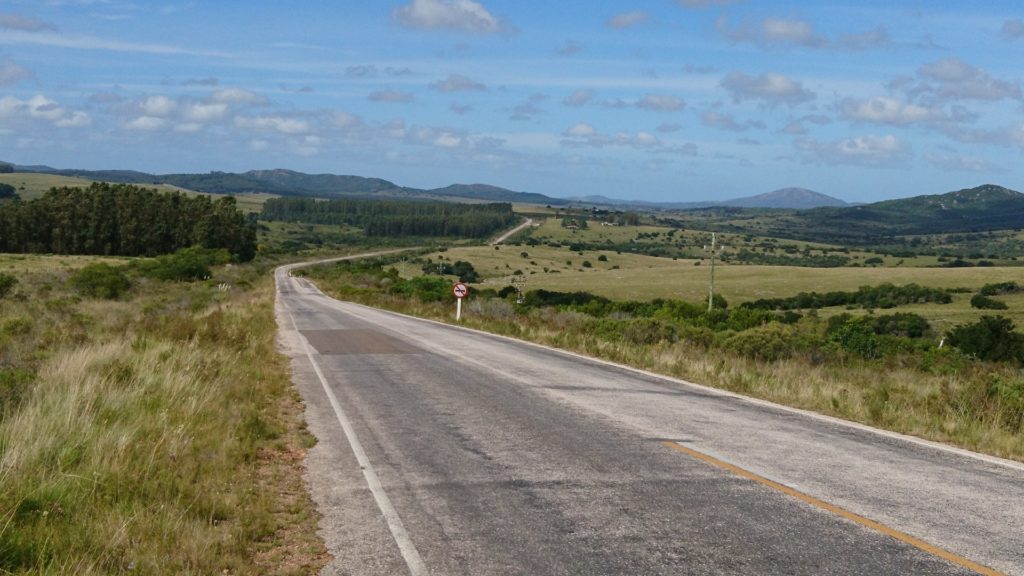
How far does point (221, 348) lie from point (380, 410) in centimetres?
672

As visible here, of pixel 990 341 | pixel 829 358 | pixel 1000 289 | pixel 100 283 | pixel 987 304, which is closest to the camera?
pixel 829 358

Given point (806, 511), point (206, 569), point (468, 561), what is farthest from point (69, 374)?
point (806, 511)

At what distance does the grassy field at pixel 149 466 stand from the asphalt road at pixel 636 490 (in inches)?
20.0

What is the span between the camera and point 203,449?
9398 millimetres

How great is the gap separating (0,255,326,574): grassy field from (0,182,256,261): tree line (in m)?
104

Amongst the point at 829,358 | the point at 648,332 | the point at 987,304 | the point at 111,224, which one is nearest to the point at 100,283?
the point at 648,332

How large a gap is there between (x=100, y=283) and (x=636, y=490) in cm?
5202

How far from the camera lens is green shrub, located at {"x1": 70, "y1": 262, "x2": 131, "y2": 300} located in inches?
2032

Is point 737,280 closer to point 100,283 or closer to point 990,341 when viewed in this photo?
point 990,341

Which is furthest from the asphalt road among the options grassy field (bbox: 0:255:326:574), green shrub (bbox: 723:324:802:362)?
green shrub (bbox: 723:324:802:362)

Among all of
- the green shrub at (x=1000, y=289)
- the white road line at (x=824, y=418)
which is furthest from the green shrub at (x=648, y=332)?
the green shrub at (x=1000, y=289)

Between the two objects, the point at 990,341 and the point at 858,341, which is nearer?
the point at 858,341

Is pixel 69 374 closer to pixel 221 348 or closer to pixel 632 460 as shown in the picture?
pixel 221 348

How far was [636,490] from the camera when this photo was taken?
8.16 meters
